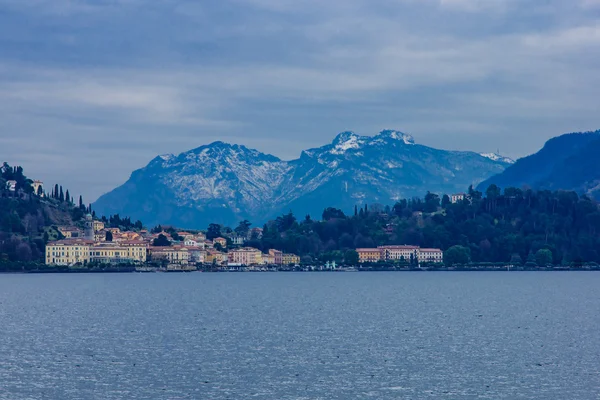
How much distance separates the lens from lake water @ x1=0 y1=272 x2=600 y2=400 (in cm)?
4844

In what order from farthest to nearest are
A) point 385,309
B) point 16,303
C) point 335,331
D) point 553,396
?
point 16,303
point 385,309
point 335,331
point 553,396

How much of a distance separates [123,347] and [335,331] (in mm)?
16956

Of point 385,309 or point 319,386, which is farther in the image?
point 385,309

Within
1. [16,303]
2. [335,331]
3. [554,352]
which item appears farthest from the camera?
[16,303]

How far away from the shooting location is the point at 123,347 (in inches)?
2522

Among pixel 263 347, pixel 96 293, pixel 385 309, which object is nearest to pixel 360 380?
pixel 263 347

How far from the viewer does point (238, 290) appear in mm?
145875

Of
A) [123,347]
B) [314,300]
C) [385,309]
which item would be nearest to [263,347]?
[123,347]

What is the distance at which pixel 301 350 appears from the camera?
6228cm

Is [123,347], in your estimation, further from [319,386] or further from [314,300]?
[314,300]

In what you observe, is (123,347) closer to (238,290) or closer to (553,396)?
(553,396)

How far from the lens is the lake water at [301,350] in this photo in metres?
48.4

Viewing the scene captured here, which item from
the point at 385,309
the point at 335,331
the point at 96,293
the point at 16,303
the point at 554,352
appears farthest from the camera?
the point at 96,293

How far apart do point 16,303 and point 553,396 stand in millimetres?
78336
